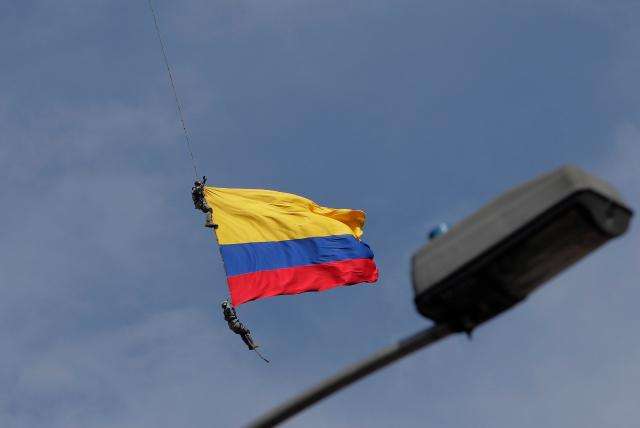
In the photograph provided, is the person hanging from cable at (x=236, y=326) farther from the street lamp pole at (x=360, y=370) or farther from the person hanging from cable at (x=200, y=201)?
the street lamp pole at (x=360, y=370)

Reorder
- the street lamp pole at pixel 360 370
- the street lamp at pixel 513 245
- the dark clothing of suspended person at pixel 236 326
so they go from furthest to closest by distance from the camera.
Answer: the dark clothing of suspended person at pixel 236 326 < the street lamp pole at pixel 360 370 < the street lamp at pixel 513 245

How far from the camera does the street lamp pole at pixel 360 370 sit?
5496mm

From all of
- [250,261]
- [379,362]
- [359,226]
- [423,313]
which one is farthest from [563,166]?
[359,226]

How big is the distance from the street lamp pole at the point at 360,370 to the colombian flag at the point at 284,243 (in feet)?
50.0

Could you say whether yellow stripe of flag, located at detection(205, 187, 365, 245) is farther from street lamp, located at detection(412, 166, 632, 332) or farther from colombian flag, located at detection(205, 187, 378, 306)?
street lamp, located at detection(412, 166, 632, 332)

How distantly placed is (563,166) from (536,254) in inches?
16.3

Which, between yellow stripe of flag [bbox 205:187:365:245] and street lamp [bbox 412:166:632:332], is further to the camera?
yellow stripe of flag [bbox 205:187:365:245]

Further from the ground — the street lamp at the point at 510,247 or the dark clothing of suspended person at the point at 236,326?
the dark clothing of suspended person at the point at 236,326

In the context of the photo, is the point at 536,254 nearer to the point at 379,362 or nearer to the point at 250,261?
the point at 379,362

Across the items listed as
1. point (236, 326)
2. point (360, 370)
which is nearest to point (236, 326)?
point (236, 326)

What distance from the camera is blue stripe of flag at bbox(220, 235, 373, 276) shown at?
21.8 m

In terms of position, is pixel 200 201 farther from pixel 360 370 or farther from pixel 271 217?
pixel 360 370

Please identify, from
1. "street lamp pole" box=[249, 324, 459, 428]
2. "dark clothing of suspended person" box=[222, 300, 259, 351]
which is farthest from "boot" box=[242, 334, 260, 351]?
"street lamp pole" box=[249, 324, 459, 428]

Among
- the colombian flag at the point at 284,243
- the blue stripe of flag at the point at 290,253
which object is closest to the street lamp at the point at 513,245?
the colombian flag at the point at 284,243
